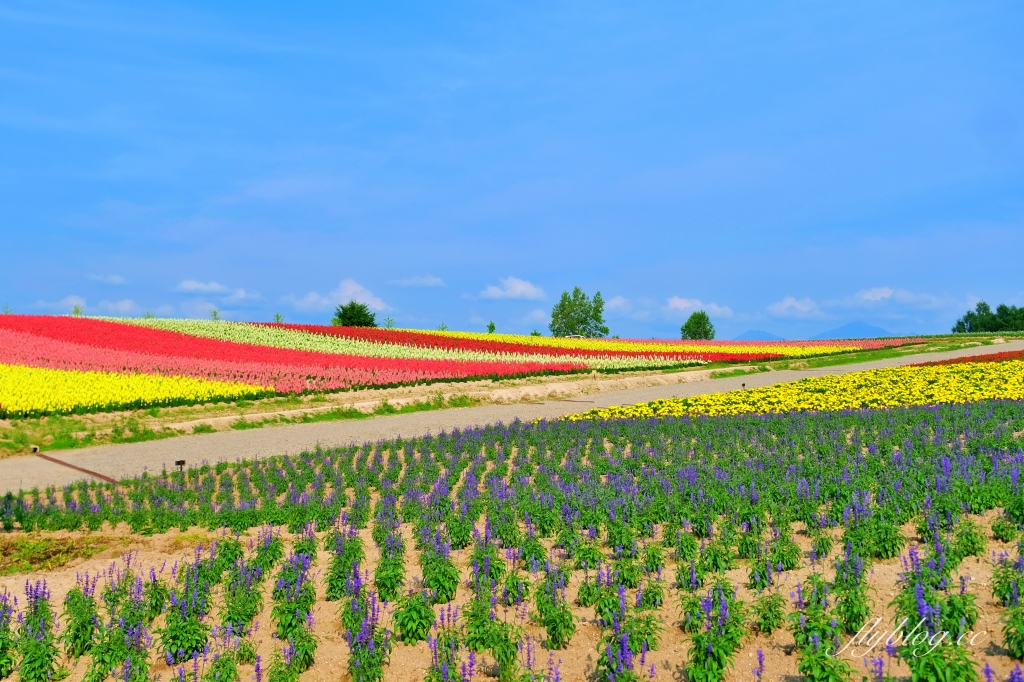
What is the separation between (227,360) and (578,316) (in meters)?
62.9

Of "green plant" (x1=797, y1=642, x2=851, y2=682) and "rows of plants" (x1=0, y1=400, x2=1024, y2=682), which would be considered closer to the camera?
"green plant" (x1=797, y1=642, x2=851, y2=682)

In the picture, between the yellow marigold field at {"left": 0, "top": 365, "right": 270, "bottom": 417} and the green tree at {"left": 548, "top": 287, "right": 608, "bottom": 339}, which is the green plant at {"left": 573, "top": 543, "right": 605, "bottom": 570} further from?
the green tree at {"left": 548, "top": 287, "right": 608, "bottom": 339}

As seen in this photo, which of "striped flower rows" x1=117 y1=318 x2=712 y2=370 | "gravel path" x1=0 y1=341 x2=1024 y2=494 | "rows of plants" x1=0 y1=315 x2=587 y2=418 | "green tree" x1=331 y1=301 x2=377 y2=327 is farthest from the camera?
"green tree" x1=331 y1=301 x2=377 y2=327

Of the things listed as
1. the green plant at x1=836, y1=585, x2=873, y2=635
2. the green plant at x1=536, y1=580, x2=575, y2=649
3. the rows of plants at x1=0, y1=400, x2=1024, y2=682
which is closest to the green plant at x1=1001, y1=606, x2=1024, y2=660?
the rows of plants at x1=0, y1=400, x2=1024, y2=682

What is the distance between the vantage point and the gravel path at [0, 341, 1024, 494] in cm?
1611

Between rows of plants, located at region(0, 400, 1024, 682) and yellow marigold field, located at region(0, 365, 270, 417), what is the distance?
344 inches

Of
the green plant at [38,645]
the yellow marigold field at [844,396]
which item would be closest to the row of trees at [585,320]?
the yellow marigold field at [844,396]

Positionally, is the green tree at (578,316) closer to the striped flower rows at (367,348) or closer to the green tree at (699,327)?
the green tree at (699,327)

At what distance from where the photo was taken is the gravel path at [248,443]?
1611 centimetres

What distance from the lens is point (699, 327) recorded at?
8856 centimetres

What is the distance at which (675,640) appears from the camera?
253 inches

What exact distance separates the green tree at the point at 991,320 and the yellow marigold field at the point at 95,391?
4228 inches

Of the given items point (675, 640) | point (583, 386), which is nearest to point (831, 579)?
point (675, 640)

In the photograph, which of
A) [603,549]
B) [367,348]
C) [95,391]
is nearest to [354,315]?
[367,348]
